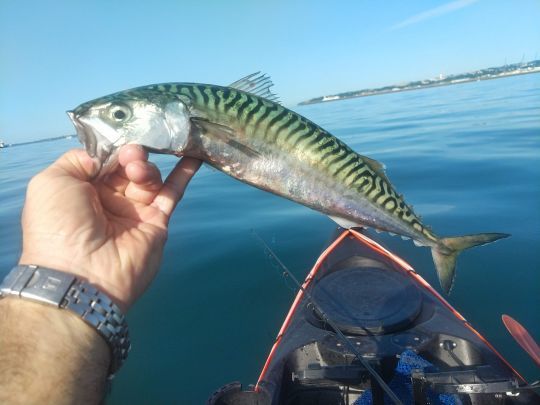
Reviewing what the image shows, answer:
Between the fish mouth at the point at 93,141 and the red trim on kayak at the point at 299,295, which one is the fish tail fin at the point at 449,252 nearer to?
the red trim on kayak at the point at 299,295

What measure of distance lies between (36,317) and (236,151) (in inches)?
70.1

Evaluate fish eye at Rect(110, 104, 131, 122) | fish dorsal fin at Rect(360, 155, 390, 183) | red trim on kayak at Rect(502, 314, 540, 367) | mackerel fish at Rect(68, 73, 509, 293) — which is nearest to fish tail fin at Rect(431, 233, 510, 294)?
mackerel fish at Rect(68, 73, 509, 293)

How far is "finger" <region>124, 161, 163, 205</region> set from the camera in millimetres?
2596

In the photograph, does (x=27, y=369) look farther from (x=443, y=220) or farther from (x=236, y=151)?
(x=443, y=220)

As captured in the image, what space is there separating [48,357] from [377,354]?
2733mm

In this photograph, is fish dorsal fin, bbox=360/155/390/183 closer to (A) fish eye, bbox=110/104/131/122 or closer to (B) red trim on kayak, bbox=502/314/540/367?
(B) red trim on kayak, bbox=502/314/540/367

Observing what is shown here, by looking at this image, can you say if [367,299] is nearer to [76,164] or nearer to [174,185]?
[174,185]

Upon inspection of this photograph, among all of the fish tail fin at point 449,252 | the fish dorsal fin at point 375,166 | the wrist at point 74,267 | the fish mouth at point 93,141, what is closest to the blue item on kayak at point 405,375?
the fish tail fin at point 449,252

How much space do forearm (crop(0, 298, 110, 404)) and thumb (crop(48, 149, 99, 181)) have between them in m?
0.98

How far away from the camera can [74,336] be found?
84.2 inches

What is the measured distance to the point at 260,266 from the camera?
645cm

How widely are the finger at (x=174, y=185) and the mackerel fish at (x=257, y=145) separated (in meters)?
0.23

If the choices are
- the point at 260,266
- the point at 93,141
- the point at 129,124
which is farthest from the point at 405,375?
the point at 260,266

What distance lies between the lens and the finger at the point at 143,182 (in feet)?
8.52
